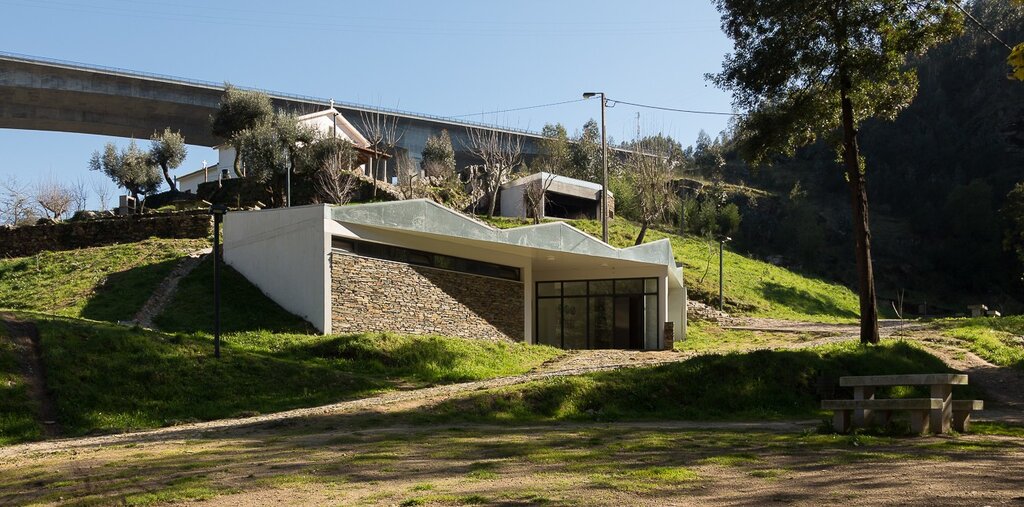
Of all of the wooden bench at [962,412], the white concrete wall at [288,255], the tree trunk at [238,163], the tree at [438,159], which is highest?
the tree at [438,159]

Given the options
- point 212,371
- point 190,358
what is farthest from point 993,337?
point 190,358

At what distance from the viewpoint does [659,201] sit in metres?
55.0

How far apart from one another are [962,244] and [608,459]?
64.6 metres

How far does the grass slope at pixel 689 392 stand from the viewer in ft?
52.3

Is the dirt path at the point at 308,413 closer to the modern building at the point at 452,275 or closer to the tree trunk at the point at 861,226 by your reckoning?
the modern building at the point at 452,275

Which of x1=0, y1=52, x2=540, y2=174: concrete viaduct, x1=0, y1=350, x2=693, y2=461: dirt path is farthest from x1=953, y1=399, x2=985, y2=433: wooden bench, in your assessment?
x1=0, y1=52, x2=540, y2=174: concrete viaduct

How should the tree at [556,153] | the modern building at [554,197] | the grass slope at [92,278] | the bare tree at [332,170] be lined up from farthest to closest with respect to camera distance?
the tree at [556,153], the modern building at [554,197], the bare tree at [332,170], the grass slope at [92,278]

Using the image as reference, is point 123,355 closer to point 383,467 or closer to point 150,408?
point 150,408

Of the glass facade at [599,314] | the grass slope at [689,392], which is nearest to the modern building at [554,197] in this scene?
the glass facade at [599,314]

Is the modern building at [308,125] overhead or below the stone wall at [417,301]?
overhead

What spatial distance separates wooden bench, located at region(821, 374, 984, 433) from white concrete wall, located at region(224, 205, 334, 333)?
14914 millimetres

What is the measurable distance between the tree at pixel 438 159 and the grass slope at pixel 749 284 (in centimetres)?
932

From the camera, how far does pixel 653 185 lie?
54.9 meters

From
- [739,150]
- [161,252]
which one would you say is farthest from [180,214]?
[739,150]
